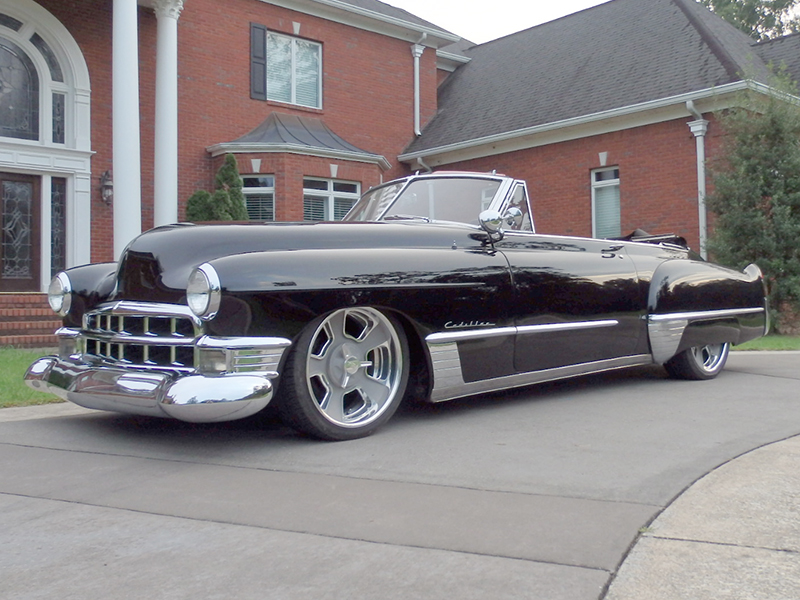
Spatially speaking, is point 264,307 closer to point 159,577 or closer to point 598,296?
point 159,577

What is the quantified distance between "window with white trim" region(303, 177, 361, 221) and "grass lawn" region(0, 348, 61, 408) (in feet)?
25.4

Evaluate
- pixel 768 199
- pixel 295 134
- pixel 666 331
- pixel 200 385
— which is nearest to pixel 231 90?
pixel 295 134

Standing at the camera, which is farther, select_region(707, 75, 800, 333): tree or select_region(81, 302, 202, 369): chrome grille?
select_region(707, 75, 800, 333): tree

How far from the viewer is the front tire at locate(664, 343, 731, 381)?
6.00 m

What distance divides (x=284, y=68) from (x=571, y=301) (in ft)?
42.1

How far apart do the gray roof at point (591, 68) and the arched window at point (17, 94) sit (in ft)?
27.5

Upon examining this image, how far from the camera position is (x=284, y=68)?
53.8ft

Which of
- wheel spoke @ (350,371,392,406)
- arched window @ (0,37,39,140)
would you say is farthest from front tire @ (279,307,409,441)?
arched window @ (0,37,39,140)

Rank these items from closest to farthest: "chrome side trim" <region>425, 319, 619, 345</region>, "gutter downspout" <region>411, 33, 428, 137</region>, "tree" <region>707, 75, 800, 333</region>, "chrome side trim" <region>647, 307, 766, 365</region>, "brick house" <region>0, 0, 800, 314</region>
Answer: "chrome side trim" <region>425, 319, 619, 345</region> < "chrome side trim" <region>647, 307, 766, 365</region> < "tree" <region>707, 75, 800, 333</region> < "brick house" <region>0, 0, 800, 314</region> < "gutter downspout" <region>411, 33, 428, 137</region>

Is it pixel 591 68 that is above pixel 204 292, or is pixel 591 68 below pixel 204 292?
above

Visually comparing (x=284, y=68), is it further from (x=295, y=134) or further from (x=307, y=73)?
(x=295, y=134)

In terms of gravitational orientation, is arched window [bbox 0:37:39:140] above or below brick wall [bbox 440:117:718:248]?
above

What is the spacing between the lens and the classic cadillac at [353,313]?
3549mm

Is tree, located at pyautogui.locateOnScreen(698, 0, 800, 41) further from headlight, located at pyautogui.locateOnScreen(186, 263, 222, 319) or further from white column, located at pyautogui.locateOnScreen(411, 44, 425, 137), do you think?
headlight, located at pyautogui.locateOnScreen(186, 263, 222, 319)
